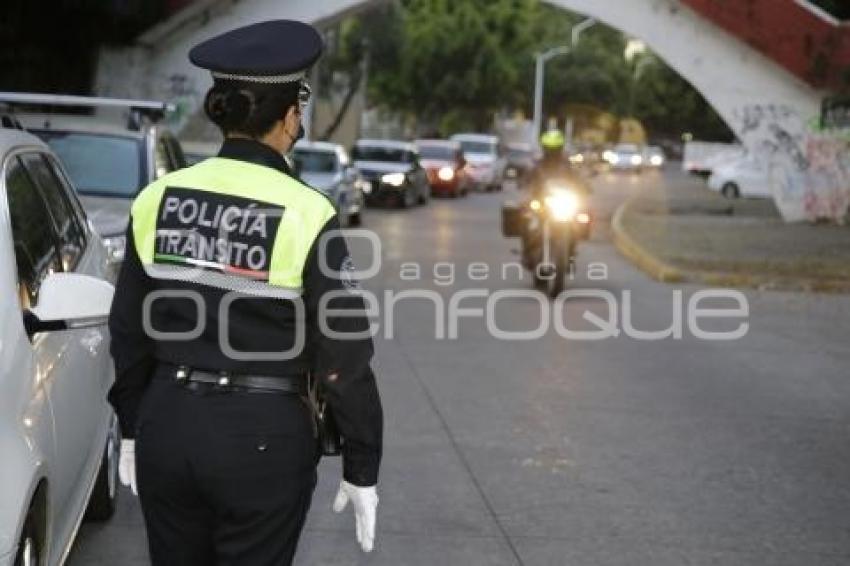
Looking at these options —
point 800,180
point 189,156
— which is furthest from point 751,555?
point 800,180

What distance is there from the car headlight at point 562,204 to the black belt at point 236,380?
11.5 m

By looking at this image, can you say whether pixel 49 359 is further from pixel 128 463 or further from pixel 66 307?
pixel 128 463

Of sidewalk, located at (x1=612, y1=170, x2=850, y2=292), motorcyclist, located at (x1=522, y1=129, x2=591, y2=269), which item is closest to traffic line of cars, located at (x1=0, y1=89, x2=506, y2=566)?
motorcyclist, located at (x1=522, y1=129, x2=591, y2=269)

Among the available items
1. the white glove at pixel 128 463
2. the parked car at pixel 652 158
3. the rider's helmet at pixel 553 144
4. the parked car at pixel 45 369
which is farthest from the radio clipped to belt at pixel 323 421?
the parked car at pixel 652 158

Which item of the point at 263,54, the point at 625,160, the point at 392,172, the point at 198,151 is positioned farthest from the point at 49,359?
the point at 625,160

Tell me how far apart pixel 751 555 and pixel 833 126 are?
21.6 metres

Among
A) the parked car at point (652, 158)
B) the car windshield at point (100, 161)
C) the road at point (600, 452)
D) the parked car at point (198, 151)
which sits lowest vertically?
the parked car at point (652, 158)

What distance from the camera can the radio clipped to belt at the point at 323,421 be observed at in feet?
11.2

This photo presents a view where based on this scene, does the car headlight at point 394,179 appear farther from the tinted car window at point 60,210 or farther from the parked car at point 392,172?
the tinted car window at point 60,210

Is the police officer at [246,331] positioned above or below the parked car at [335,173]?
above

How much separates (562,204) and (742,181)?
28355mm

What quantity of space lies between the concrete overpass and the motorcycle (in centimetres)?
1234

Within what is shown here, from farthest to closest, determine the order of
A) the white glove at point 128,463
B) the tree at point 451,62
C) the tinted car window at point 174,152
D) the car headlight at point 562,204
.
→ 1. the tree at point 451,62
2. the car headlight at point 562,204
3. the tinted car window at point 174,152
4. the white glove at point 128,463

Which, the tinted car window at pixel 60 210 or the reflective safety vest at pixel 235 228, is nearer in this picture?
the reflective safety vest at pixel 235 228
